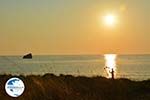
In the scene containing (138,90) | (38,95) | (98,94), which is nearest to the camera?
(38,95)

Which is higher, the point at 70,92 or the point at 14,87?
the point at 14,87

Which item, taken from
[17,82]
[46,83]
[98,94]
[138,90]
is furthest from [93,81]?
[17,82]

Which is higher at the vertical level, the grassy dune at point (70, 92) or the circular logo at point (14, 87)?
the circular logo at point (14, 87)

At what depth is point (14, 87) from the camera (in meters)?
12.8

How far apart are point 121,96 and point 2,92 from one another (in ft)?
17.3

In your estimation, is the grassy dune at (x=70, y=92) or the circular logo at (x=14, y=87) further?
the grassy dune at (x=70, y=92)

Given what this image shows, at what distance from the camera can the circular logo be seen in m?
12.7

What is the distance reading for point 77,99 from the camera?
17734 millimetres

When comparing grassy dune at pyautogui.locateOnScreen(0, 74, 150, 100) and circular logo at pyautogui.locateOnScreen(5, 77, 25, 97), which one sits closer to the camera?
circular logo at pyautogui.locateOnScreen(5, 77, 25, 97)

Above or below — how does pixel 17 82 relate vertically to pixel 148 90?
above

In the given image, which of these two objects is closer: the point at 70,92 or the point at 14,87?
the point at 14,87

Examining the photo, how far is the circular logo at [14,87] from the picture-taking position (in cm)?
1266

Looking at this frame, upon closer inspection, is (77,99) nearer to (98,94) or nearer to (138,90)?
(98,94)

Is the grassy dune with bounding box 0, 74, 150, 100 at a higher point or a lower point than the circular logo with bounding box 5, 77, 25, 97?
lower
